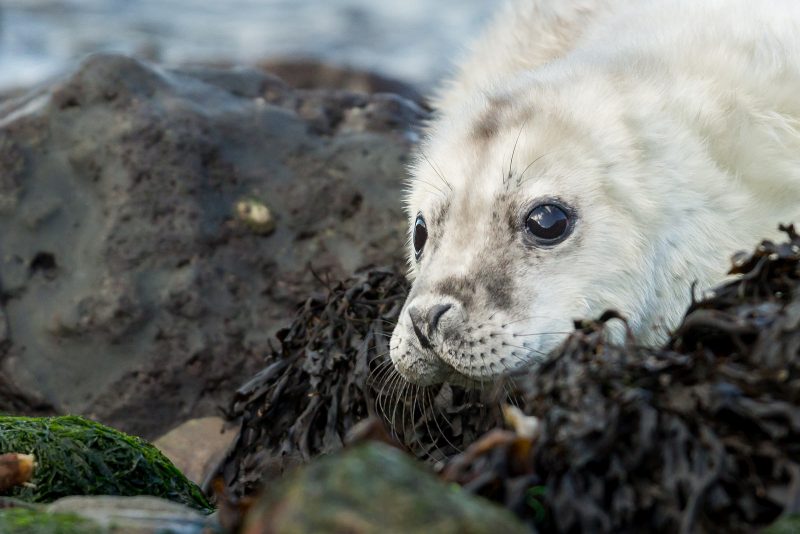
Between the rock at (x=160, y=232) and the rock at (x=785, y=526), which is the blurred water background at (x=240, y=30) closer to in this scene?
the rock at (x=160, y=232)

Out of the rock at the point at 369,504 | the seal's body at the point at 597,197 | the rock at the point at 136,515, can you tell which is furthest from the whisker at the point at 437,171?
the rock at the point at 369,504

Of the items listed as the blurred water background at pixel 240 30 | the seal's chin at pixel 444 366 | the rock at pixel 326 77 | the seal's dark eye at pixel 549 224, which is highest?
the seal's dark eye at pixel 549 224

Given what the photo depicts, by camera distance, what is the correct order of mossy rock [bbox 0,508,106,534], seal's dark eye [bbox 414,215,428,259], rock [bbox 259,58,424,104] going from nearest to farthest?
mossy rock [bbox 0,508,106,534] < seal's dark eye [bbox 414,215,428,259] < rock [bbox 259,58,424,104]

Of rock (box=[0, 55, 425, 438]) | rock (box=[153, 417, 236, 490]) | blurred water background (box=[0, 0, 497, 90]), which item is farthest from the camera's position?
blurred water background (box=[0, 0, 497, 90])

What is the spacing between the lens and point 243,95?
543 centimetres

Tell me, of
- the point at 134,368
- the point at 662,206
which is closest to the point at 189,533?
the point at 662,206

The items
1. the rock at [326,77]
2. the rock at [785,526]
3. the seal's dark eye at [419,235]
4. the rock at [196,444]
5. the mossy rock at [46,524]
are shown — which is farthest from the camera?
the rock at [326,77]

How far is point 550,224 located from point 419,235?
59cm

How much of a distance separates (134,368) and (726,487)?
3121mm

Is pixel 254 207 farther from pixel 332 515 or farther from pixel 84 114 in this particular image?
pixel 332 515

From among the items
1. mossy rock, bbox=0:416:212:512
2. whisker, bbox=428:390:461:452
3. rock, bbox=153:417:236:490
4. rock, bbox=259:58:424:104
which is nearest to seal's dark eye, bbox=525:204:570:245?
whisker, bbox=428:390:461:452

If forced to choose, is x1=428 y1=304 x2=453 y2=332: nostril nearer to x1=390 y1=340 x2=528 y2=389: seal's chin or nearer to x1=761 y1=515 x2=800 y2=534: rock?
x1=390 y1=340 x2=528 y2=389: seal's chin

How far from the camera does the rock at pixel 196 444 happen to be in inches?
157

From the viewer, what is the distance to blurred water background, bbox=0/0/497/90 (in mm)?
15375
